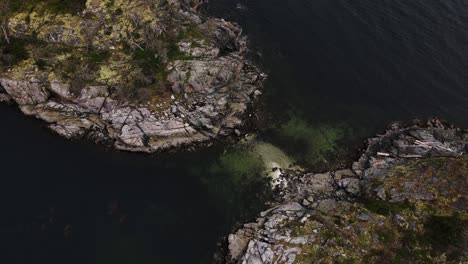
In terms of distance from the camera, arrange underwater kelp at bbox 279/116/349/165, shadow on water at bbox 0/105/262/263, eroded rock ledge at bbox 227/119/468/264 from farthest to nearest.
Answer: underwater kelp at bbox 279/116/349/165 → shadow on water at bbox 0/105/262/263 → eroded rock ledge at bbox 227/119/468/264

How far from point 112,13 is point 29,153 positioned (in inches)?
1128

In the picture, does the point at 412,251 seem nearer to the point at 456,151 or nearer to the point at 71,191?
the point at 456,151

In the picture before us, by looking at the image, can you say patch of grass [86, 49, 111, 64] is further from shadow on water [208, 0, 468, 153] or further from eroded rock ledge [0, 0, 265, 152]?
shadow on water [208, 0, 468, 153]

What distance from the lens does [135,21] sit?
69188 mm

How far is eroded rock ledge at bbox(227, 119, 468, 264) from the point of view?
152 ft

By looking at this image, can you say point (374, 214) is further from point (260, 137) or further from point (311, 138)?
point (260, 137)

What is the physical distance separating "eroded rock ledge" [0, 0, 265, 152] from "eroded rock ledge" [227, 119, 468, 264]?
1706 centimetres

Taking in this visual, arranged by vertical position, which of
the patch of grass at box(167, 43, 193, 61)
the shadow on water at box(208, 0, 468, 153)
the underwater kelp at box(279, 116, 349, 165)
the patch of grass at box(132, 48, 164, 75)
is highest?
the shadow on water at box(208, 0, 468, 153)

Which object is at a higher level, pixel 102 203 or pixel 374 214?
pixel 374 214

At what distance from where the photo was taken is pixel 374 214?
49.6m

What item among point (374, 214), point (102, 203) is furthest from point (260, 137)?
point (102, 203)

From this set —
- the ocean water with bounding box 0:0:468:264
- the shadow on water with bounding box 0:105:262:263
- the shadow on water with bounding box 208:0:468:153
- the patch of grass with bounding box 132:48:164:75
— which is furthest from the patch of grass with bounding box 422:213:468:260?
the patch of grass with bounding box 132:48:164:75

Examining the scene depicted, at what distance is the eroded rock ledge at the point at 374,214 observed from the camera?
46219 millimetres

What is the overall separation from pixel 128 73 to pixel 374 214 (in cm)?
4196
